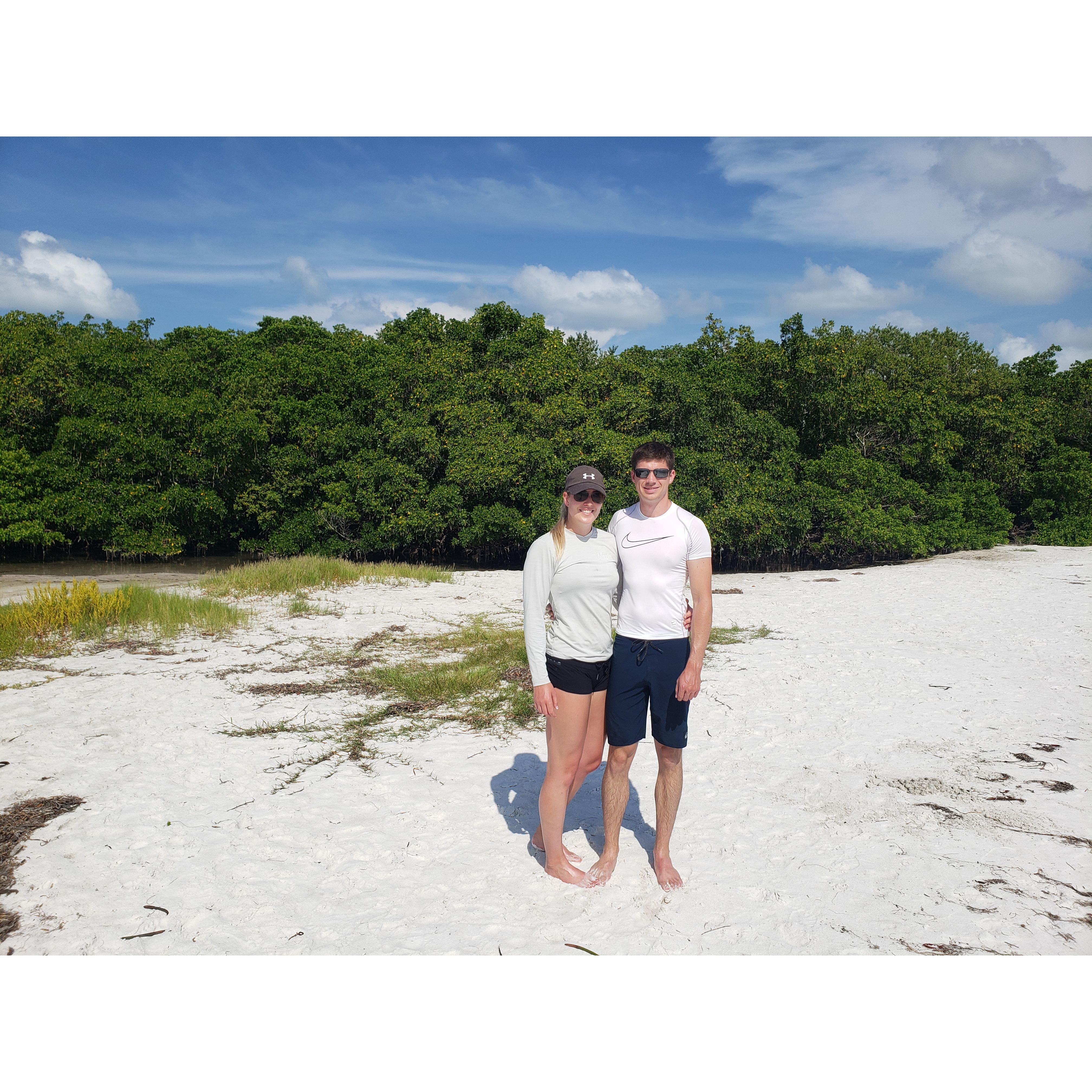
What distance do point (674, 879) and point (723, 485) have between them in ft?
57.8

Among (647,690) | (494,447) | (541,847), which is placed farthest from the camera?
(494,447)

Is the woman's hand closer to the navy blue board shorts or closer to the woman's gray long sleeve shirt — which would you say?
the woman's gray long sleeve shirt

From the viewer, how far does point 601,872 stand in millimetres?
3570

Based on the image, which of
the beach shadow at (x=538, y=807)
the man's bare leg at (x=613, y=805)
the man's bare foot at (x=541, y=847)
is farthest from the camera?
the beach shadow at (x=538, y=807)

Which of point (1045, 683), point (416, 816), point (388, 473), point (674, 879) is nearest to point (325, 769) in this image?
point (416, 816)

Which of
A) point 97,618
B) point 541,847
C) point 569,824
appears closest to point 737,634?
point 569,824

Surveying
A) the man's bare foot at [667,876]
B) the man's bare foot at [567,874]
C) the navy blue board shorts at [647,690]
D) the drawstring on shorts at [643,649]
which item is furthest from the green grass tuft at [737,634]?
the drawstring on shorts at [643,649]

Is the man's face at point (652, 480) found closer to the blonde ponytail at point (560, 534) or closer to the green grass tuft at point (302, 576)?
the blonde ponytail at point (560, 534)

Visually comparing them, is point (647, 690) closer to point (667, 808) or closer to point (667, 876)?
point (667, 808)

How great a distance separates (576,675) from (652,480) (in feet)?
3.07

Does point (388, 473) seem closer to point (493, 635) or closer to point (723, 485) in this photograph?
point (723, 485)

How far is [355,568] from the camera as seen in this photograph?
46.1ft

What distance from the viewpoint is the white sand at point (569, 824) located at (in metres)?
3.24

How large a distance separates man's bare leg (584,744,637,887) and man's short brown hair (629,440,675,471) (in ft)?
4.25
